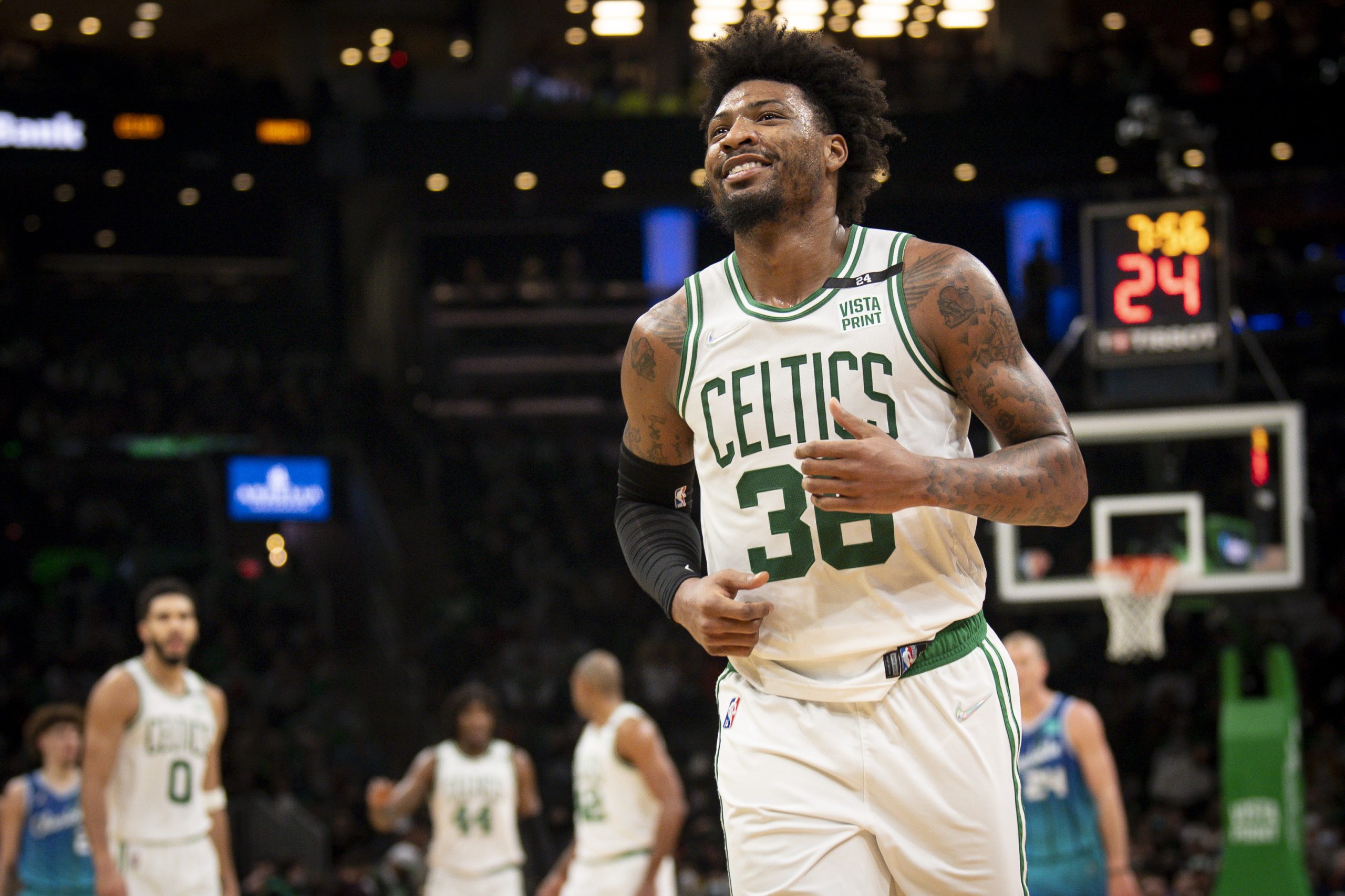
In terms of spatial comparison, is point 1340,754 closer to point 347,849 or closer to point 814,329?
point 347,849

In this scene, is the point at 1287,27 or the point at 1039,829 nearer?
the point at 1039,829

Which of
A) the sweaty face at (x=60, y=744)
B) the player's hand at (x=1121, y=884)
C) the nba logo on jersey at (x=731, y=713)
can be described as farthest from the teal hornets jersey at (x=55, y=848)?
the nba logo on jersey at (x=731, y=713)

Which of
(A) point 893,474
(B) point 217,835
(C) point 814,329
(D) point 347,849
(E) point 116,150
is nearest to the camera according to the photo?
(A) point 893,474

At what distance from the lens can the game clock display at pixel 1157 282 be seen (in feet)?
30.8

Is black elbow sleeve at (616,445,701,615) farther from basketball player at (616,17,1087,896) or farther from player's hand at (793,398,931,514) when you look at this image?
player's hand at (793,398,931,514)

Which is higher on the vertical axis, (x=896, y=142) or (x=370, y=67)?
(x=370, y=67)

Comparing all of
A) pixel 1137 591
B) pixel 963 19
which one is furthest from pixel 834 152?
pixel 963 19

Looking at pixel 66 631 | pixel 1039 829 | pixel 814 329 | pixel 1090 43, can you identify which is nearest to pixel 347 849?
pixel 66 631

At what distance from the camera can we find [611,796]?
25.9 feet

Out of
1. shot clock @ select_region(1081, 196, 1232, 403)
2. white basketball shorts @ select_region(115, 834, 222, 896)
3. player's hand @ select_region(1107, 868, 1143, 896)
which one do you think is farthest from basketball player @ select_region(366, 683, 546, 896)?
shot clock @ select_region(1081, 196, 1232, 403)

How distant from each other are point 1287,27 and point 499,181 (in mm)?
9744

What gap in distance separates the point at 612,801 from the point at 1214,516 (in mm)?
4596

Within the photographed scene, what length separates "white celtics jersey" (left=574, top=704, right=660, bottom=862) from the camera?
7.87m

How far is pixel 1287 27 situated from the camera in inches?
714
